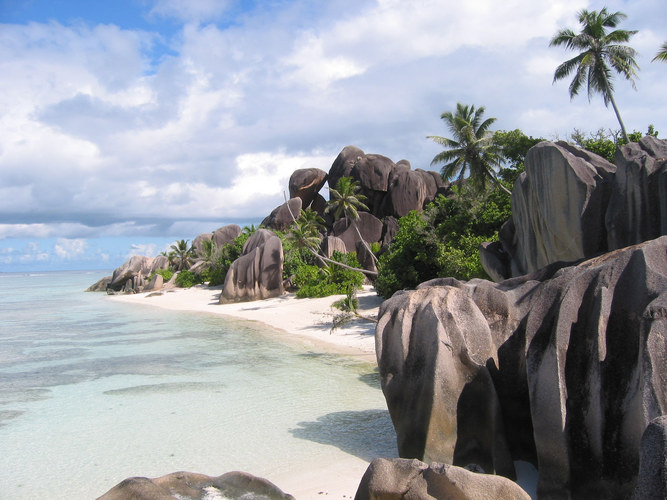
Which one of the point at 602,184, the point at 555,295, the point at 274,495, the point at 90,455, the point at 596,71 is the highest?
the point at 596,71

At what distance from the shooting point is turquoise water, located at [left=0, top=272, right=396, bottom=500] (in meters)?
7.44

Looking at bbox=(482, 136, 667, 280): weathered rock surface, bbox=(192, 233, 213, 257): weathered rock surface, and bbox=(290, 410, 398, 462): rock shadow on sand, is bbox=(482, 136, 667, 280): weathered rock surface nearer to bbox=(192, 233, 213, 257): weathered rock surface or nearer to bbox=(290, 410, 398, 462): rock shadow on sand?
bbox=(290, 410, 398, 462): rock shadow on sand

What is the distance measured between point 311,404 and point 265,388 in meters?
1.77

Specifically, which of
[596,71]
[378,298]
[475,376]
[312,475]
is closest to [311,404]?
[312,475]

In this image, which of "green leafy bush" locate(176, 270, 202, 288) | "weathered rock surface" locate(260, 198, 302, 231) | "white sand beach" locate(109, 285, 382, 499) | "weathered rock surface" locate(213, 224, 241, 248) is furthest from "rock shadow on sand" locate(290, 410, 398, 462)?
"weathered rock surface" locate(213, 224, 241, 248)

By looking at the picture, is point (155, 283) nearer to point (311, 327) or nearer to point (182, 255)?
point (182, 255)

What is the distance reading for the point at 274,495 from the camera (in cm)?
501

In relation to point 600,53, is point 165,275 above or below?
below

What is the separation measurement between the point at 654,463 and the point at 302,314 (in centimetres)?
2088

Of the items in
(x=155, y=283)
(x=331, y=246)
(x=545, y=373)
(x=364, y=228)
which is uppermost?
(x=364, y=228)

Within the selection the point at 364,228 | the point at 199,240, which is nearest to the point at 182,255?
the point at 199,240

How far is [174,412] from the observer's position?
33.2 feet

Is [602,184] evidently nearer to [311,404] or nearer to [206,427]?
[311,404]

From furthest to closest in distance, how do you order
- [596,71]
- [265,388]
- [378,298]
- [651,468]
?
[596,71] → [378,298] → [265,388] → [651,468]
